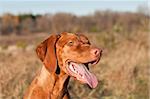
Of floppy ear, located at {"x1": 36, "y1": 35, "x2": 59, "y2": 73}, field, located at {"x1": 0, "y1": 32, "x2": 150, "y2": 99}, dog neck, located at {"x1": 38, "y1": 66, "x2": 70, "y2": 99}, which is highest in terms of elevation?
floppy ear, located at {"x1": 36, "y1": 35, "x2": 59, "y2": 73}

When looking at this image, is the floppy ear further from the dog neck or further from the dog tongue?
the dog tongue

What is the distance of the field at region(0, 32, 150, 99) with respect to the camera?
10.3 m

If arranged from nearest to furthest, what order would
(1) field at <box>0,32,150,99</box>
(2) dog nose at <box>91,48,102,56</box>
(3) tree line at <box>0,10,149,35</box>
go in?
1. (2) dog nose at <box>91,48,102,56</box>
2. (1) field at <box>0,32,150,99</box>
3. (3) tree line at <box>0,10,149,35</box>

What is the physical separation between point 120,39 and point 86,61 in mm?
12965

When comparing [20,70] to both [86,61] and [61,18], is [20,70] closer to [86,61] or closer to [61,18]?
[86,61]

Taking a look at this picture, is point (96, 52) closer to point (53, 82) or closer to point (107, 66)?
point (53, 82)

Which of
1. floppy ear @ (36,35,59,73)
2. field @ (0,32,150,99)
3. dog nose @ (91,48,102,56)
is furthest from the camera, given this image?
field @ (0,32,150,99)

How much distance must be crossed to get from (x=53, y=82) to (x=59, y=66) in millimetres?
222

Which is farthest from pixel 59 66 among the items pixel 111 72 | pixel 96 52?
pixel 111 72

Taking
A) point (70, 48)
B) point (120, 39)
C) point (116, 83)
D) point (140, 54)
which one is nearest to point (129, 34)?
point (120, 39)

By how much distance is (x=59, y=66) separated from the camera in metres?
6.30

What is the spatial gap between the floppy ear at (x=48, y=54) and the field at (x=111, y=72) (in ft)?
11.4

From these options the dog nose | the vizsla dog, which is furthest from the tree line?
the dog nose

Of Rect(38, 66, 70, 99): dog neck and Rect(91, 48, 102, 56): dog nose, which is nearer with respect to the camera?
Rect(91, 48, 102, 56): dog nose
